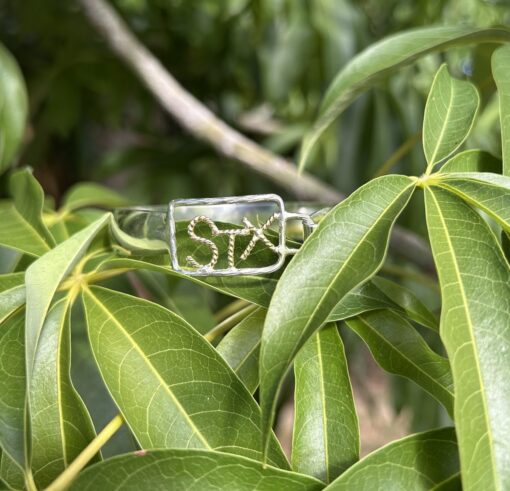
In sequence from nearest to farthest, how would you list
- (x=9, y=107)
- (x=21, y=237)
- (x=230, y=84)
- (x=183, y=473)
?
(x=183, y=473) → (x=21, y=237) → (x=9, y=107) → (x=230, y=84)

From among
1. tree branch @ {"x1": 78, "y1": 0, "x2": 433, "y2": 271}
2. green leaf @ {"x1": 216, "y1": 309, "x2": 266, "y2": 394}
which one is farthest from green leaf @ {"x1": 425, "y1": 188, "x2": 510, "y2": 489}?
tree branch @ {"x1": 78, "y1": 0, "x2": 433, "y2": 271}

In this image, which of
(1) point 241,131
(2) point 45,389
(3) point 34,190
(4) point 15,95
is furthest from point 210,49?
(2) point 45,389

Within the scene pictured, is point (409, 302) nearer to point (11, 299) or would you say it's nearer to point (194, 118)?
point (11, 299)

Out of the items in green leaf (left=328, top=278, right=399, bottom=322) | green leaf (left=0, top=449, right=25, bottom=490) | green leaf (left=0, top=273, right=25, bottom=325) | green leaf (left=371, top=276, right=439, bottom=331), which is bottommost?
green leaf (left=0, top=449, right=25, bottom=490)

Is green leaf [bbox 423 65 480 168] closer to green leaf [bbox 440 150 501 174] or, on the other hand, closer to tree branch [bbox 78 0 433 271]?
green leaf [bbox 440 150 501 174]

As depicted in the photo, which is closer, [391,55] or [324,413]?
[324,413]

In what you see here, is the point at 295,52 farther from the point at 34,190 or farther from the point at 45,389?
the point at 45,389

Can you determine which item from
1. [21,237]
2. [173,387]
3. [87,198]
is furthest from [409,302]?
[87,198]
